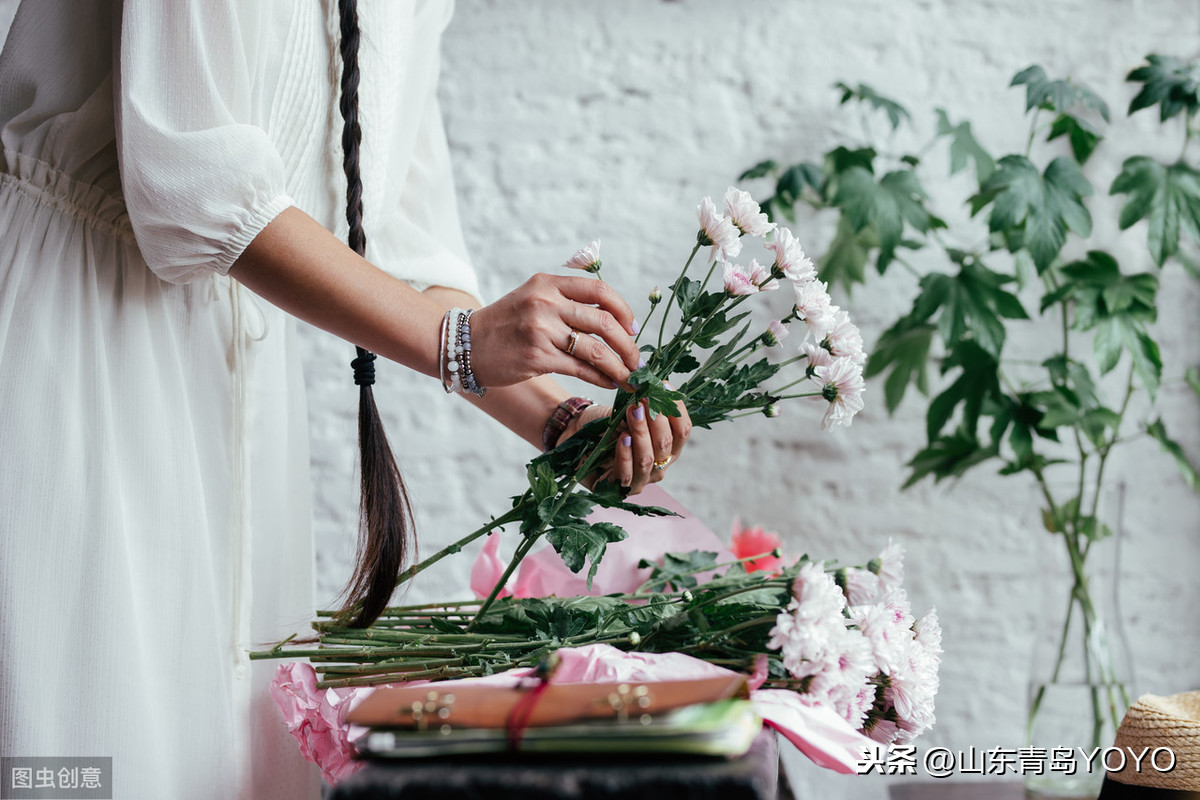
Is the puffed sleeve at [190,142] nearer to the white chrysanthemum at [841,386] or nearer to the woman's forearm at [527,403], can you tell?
the woman's forearm at [527,403]

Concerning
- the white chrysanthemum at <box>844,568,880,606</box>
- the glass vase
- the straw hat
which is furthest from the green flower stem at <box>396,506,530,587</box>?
the glass vase

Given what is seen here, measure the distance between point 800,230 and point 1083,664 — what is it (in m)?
1.00

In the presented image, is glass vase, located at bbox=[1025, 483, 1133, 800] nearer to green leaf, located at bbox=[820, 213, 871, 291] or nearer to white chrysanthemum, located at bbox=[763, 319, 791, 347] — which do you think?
green leaf, located at bbox=[820, 213, 871, 291]

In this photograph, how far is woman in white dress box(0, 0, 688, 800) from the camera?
587 millimetres

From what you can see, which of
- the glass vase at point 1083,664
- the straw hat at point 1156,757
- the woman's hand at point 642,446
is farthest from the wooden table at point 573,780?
the glass vase at point 1083,664

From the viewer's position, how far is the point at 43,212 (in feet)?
2.21

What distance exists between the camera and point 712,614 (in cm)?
56

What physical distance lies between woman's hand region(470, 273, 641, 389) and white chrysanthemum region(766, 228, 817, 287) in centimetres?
10

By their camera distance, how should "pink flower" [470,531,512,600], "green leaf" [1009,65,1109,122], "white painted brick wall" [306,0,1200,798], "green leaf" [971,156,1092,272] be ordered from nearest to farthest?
"pink flower" [470,531,512,600]
"green leaf" [971,156,1092,272]
"green leaf" [1009,65,1109,122]
"white painted brick wall" [306,0,1200,798]

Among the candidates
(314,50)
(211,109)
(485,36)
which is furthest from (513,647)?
(485,36)

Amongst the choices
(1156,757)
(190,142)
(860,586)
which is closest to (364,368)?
(190,142)

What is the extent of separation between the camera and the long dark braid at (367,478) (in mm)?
618

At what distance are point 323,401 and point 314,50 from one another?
132cm

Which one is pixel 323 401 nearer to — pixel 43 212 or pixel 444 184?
pixel 444 184
